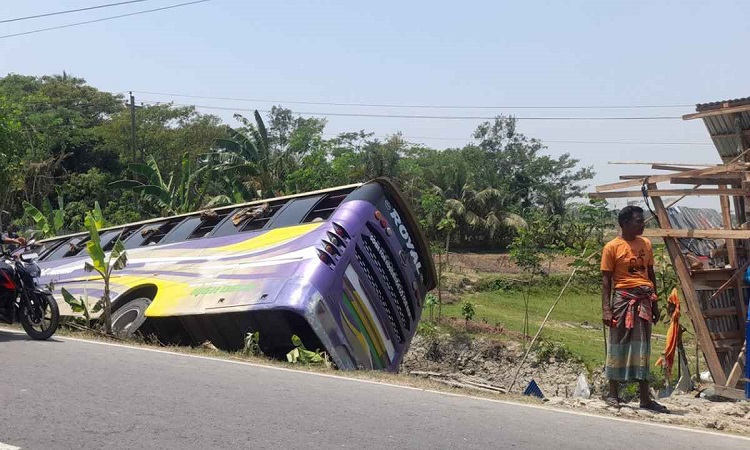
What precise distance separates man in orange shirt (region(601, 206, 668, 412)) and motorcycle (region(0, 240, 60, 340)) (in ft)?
21.6

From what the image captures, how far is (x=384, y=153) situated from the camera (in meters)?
49.4

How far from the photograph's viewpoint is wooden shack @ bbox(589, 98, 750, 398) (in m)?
8.57

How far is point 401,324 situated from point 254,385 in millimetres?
4959

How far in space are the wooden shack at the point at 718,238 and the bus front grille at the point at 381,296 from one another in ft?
10.7

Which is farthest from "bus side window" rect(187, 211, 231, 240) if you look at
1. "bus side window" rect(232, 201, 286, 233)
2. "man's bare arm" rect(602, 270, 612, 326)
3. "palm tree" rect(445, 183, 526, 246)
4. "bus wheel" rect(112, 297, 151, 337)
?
"palm tree" rect(445, 183, 526, 246)

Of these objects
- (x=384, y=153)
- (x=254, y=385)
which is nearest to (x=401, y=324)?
(x=254, y=385)

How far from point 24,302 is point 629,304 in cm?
709

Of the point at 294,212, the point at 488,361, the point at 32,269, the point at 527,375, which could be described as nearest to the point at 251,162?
the point at 488,361

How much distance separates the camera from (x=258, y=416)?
18.2ft

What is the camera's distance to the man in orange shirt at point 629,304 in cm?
712

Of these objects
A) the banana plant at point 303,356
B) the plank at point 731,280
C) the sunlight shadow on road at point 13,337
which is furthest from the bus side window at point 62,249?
the plank at point 731,280

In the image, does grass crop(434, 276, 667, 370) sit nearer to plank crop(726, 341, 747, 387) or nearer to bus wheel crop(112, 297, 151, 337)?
plank crop(726, 341, 747, 387)

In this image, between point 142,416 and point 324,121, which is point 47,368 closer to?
point 142,416

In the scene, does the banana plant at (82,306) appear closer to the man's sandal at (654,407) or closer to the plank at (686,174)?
the plank at (686,174)
